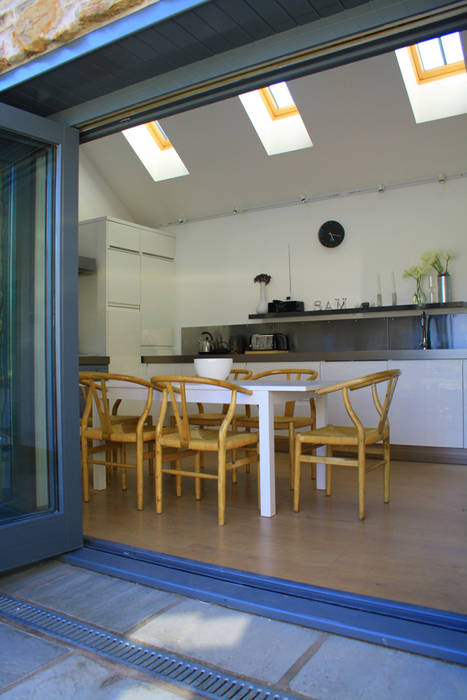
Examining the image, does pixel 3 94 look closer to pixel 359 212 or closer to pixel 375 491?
pixel 375 491

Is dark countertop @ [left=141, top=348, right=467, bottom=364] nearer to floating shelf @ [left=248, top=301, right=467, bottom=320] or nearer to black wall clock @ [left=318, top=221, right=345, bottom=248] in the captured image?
floating shelf @ [left=248, top=301, right=467, bottom=320]

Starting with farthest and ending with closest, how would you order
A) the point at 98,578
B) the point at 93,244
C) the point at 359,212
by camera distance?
the point at 93,244, the point at 359,212, the point at 98,578

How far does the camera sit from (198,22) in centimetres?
195

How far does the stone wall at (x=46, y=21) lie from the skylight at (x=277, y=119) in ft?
11.1

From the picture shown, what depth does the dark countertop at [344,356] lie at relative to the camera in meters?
4.78

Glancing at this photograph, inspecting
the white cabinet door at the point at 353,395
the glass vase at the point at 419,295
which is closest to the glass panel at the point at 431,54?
the glass vase at the point at 419,295

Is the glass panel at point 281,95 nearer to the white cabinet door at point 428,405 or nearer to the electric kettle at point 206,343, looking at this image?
the electric kettle at point 206,343

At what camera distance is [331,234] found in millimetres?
5926

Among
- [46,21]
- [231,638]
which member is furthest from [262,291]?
[231,638]

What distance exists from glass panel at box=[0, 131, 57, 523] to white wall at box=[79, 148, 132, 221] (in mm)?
4015

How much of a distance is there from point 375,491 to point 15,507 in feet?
7.45

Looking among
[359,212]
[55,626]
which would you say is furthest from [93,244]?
[55,626]

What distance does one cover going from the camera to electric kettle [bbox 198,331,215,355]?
6.53 meters

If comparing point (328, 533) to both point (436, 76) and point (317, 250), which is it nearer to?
Result: point (317, 250)
